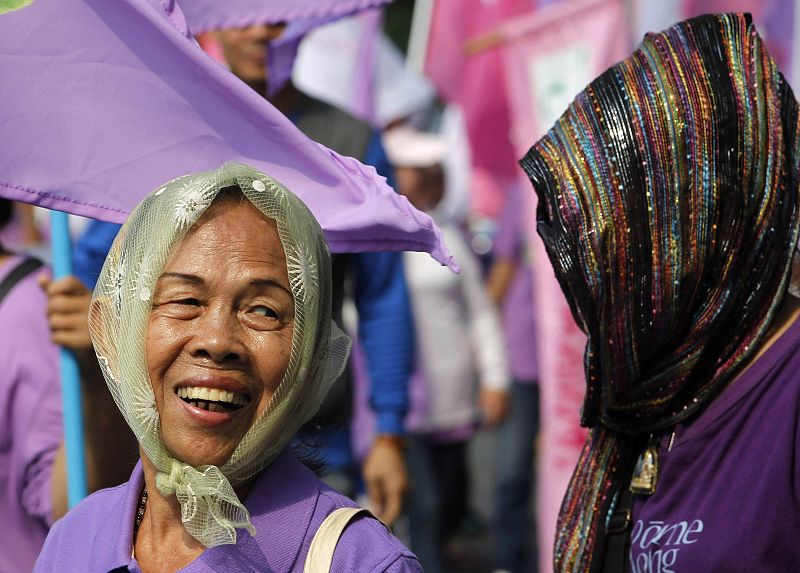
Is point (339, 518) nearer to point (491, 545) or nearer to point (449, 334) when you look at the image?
point (449, 334)

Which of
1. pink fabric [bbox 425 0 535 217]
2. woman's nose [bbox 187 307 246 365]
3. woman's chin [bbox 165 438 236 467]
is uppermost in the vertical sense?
pink fabric [bbox 425 0 535 217]

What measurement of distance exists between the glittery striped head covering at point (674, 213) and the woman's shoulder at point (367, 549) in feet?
2.43

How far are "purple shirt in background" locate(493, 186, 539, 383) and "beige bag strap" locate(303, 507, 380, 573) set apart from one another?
188 inches

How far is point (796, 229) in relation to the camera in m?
2.45

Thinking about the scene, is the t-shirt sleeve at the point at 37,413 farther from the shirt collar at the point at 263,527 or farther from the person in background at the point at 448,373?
the person in background at the point at 448,373

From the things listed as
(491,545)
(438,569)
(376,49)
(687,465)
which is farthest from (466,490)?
(687,465)

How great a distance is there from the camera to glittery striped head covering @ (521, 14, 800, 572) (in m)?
2.43

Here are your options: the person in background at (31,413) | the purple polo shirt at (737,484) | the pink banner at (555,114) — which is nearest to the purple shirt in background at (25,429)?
the person in background at (31,413)

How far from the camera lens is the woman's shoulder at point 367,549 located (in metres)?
1.93

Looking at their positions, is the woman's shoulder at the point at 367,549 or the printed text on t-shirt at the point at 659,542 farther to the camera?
the printed text on t-shirt at the point at 659,542

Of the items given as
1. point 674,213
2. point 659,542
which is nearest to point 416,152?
point 674,213

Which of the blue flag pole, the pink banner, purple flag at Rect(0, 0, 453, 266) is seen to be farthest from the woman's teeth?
the pink banner

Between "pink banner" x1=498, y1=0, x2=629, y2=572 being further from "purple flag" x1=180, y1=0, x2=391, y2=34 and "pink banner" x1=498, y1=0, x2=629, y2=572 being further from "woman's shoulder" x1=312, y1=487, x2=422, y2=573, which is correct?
"woman's shoulder" x1=312, y1=487, x2=422, y2=573

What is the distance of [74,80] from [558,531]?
4.64 ft
